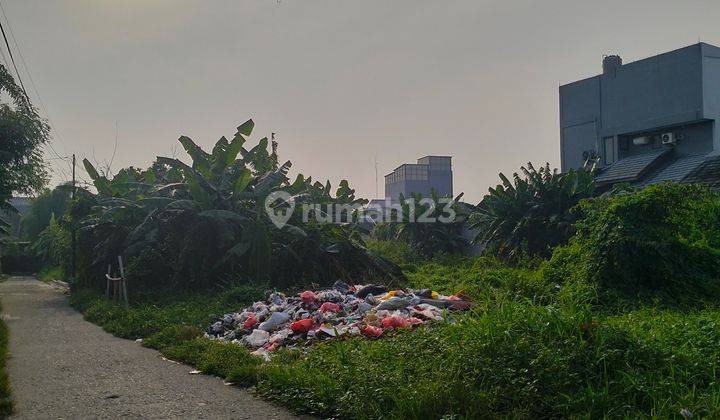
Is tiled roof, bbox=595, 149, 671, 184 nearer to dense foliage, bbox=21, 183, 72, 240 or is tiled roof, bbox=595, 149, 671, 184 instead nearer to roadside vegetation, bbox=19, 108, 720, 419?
roadside vegetation, bbox=19, 108, 720, 419

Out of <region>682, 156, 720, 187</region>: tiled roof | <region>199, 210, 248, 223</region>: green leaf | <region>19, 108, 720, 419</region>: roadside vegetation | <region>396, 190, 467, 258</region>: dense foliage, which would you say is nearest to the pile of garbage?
<region>19, 108, 720, 419</region>: roadside vegetation

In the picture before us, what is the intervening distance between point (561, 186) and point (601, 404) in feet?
48.2

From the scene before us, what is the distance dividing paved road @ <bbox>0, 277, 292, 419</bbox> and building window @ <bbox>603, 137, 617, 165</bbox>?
21.1m

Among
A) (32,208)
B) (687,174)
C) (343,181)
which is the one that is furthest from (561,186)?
(32,208)

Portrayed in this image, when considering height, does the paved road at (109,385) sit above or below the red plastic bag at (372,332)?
below

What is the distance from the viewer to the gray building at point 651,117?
21156mm

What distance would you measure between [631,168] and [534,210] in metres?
5.14

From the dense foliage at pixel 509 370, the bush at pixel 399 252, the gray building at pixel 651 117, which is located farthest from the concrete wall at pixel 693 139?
the dense foliage at pixel 509 370

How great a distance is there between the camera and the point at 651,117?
2348 centimetres

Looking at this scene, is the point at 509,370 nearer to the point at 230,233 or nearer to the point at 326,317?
the point at 326,317

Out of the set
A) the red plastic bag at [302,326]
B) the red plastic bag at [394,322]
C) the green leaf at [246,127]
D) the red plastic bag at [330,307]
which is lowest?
the red plastic bag at [302,326]

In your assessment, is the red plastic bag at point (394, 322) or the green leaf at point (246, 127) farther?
the green leaf at point (246, 127)

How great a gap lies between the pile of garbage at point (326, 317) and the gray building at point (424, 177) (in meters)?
34.4

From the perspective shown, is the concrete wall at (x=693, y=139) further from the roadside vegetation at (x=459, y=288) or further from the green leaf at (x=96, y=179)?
the green leaf at (x=96, y=179)
